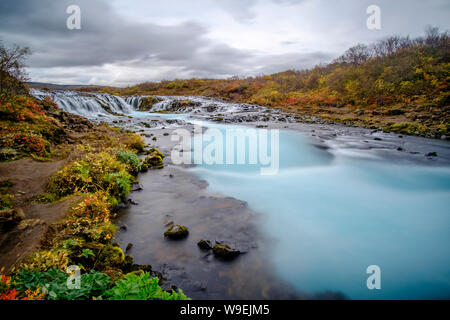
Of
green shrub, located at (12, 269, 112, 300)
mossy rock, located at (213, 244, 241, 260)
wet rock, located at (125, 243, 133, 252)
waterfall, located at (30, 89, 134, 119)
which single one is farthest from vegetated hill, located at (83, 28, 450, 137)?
waterfall, located at (30, 89, 134, 119)

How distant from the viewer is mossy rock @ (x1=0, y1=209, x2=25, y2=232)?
12.5 feet

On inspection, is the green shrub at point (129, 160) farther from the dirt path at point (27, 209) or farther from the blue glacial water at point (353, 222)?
the blue glacial water at point (353, 222)

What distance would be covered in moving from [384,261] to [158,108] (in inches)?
1599

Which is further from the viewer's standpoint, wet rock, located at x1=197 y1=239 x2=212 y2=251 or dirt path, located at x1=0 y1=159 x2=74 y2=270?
wet rock, located at x1=197 y1=239 x2=212 y2=251

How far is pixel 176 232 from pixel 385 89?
108 feet

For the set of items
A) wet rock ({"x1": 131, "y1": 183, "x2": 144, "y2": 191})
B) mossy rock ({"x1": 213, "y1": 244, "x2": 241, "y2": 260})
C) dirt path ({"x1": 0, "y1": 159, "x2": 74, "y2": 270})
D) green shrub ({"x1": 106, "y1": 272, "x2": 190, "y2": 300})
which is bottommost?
mossy rock ({"x1": 213, "y1": 244, "x2": 241, "y2": 260})

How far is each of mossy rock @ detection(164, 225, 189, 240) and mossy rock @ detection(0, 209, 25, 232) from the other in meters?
2.85

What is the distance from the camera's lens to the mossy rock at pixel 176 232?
17.9 ft

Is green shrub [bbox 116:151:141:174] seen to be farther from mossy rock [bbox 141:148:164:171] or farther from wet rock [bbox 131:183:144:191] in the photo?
wet rock [bbox 131:183:144:191]

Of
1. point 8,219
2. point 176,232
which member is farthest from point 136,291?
point 8,219

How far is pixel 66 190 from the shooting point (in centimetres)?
595

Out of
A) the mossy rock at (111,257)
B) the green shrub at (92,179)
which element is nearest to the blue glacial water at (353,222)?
the mossy rock at (111,257)
